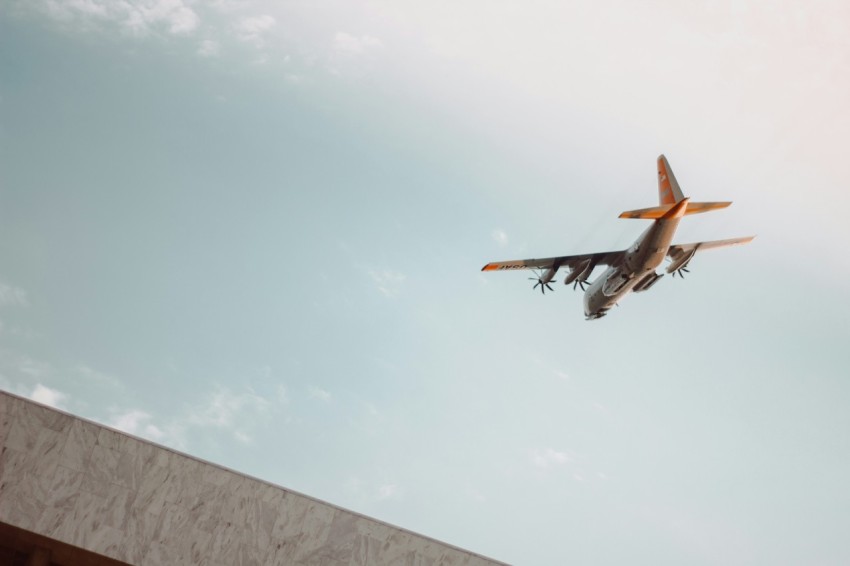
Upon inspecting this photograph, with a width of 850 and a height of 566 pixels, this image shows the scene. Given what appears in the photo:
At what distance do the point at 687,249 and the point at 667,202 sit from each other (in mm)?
4042

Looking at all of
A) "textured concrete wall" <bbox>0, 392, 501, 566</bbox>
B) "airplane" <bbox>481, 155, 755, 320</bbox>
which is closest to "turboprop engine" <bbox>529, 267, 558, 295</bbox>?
"airplane" <bbox>481, 155, 755, 320</bbox>

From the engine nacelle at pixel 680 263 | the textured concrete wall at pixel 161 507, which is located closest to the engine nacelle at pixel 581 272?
the engine nacelle at pixel 680 263

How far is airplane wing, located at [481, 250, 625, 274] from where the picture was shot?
3406 cm

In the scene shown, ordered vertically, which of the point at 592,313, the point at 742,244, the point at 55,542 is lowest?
the point at 55,542

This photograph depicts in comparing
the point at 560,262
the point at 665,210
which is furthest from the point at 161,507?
the point at 560,262

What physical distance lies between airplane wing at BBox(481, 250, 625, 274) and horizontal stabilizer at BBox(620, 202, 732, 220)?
527cm

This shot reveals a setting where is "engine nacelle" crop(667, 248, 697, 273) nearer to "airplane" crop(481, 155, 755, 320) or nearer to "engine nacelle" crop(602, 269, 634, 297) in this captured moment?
"airplane" crop(481, 155, 755, 320)

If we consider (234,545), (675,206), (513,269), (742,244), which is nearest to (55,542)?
(234,545)

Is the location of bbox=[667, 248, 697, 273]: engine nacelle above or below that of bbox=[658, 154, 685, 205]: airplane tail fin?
below

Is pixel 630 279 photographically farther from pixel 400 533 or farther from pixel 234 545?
pixel 234 545

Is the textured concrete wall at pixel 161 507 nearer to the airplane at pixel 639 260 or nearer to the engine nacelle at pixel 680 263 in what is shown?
the airplane at pixel 639 260

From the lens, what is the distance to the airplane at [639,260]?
28719mm

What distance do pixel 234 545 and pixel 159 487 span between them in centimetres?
184

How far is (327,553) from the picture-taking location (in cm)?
1508
